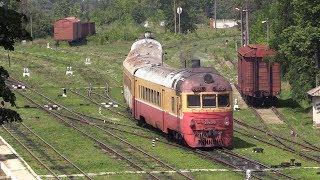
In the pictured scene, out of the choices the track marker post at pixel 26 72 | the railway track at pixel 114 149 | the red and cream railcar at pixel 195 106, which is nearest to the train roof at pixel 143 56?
the railway track at pixel 114 149

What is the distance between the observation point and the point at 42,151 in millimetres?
33875

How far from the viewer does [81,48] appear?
299 feet

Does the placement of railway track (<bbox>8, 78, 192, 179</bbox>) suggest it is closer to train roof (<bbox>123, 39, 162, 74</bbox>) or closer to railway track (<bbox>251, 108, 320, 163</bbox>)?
train roof (<bbox>123, 39, 162, 74</bbox>)

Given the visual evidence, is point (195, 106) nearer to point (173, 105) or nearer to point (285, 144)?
point (173, 105)

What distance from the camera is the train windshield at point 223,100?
33.2 meters

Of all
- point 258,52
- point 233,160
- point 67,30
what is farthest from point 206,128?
point 67,30

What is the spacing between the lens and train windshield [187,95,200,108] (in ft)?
108

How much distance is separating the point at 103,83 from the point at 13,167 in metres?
33.7

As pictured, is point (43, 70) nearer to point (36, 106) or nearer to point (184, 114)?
point (36, 106)

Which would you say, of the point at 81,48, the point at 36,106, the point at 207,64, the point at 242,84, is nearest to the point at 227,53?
the point at 207,64

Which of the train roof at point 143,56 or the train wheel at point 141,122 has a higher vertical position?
the train roof at point 143,56

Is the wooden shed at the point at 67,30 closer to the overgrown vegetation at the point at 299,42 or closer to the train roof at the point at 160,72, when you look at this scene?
the train roof at the point at 160,72

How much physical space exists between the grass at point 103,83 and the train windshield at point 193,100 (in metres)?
1.93

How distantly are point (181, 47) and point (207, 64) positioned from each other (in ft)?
59.0
